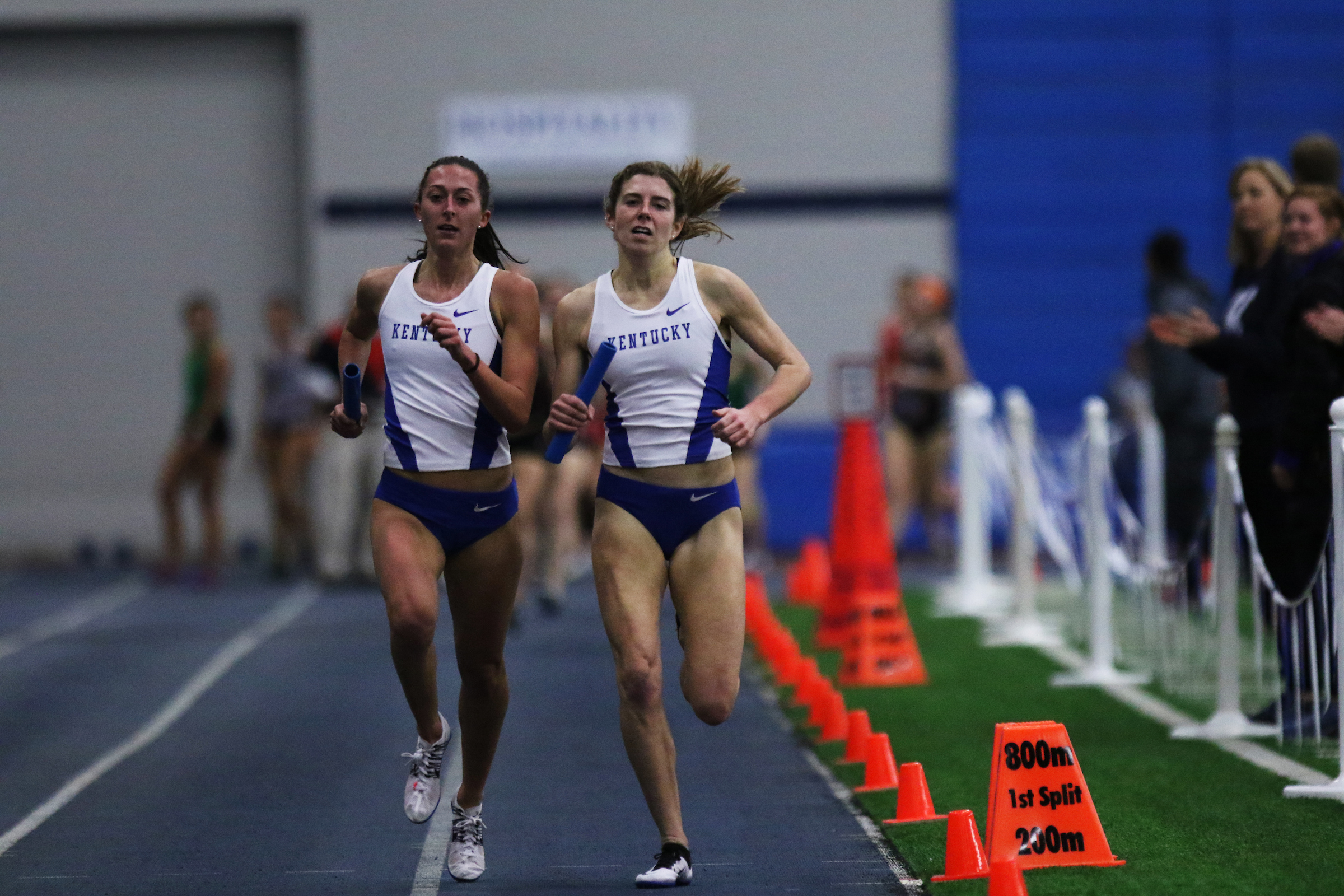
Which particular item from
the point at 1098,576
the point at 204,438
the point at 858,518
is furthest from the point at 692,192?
the point at 204,438

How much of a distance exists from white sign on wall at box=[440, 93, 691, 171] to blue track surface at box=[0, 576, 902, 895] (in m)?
9.36

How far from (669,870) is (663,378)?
1428mm

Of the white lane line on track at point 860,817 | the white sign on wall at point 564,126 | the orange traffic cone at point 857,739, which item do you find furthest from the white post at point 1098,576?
the white sign on wall at point 564,126

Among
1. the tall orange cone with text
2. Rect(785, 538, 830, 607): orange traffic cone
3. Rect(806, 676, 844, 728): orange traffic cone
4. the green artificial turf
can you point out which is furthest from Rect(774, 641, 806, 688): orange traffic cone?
the tall orange cone with text

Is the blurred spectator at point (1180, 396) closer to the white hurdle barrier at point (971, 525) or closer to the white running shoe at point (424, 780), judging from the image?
the white hurdle barrier at point (971, 525)

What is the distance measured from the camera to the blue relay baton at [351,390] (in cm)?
623

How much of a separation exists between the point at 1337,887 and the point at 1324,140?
4.44 m

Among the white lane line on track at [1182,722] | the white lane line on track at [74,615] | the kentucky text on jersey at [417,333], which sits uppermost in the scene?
the kentucky text on jersey at [417,333]

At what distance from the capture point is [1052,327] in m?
21.8

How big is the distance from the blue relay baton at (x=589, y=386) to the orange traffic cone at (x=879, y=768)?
2236 mm

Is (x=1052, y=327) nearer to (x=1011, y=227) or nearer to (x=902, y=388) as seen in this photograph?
(x=1011, y=227)

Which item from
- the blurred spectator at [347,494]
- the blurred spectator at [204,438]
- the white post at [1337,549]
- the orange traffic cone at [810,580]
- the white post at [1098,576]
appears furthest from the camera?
the blurred spectator at [204,438]

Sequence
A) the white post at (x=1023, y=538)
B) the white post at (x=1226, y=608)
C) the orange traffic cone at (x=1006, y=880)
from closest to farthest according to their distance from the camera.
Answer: the orange traffic cone at (x=1006, y=880) → the white post at (x=1226, y=608) → the white post at (x=1023, y=538)

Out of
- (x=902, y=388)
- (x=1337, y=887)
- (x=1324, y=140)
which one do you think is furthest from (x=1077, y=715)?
(x=902, y=388)
